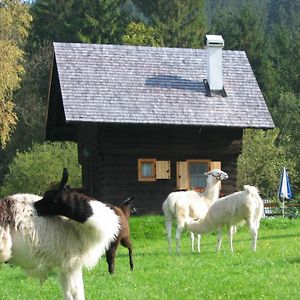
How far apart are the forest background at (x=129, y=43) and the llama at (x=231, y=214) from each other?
17.3 m

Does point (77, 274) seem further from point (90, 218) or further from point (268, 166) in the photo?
point (268, 166)

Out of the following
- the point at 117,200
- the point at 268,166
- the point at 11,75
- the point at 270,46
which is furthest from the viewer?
the point at 270,46

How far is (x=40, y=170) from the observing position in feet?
136

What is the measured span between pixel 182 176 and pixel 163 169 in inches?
30.2

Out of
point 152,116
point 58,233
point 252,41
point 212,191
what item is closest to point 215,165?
point 152,116

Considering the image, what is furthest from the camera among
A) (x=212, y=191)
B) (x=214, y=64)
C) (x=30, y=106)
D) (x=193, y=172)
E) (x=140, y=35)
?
(x=140, y=35)

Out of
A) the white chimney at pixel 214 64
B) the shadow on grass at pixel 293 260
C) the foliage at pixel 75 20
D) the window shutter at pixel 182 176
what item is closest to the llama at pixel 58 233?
the shadow on grass at pixel 293 260

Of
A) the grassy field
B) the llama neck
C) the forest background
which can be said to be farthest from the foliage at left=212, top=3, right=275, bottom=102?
the grassy field

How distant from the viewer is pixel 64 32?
57.4 m

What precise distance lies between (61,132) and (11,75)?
11.7 feet

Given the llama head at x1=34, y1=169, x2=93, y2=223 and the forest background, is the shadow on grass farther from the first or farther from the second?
the forest background

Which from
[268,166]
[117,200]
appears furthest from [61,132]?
[268,166]

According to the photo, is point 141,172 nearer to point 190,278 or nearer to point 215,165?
point 215,165

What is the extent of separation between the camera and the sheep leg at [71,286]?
27.2 feet
